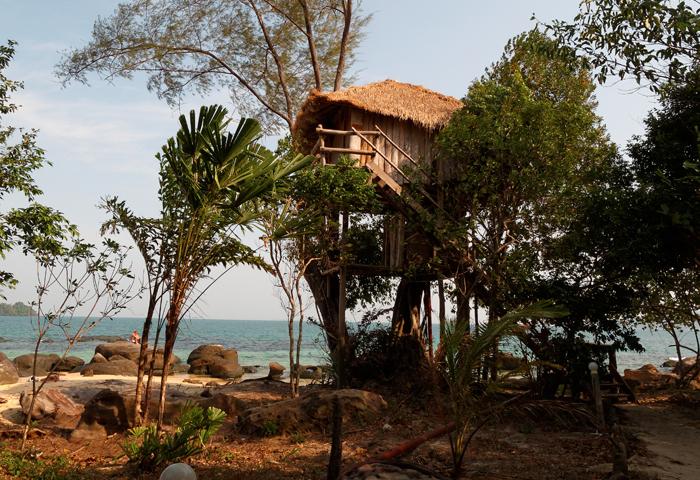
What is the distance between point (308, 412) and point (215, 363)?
627 inches

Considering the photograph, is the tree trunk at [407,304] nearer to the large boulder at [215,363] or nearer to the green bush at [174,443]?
the green bush at [174,443]

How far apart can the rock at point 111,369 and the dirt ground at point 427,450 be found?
10795 millimetres

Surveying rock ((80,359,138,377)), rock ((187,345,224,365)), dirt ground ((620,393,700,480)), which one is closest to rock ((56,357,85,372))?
rock ((80,359,138,377))

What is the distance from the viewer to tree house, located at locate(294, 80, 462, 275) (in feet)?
42.3

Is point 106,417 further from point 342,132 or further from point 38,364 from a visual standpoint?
point 38,364

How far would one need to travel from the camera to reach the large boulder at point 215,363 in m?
24.0

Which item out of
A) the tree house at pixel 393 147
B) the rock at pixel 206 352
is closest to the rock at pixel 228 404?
the tree house at pixel 393 147

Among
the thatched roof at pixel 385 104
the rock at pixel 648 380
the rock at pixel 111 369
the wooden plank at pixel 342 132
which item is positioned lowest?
the rock at pixel 111 369

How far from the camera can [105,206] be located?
898 cm

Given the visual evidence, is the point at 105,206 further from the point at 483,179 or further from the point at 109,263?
the point at 483,179

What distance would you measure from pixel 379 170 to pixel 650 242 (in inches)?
216

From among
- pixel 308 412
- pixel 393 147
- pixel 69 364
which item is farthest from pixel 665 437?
pixel 69 364

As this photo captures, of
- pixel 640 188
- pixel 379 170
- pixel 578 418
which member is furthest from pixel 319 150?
pixel 578 418

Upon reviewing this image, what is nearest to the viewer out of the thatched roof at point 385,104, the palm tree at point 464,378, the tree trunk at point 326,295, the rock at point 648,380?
the palm tree at point 464,378
